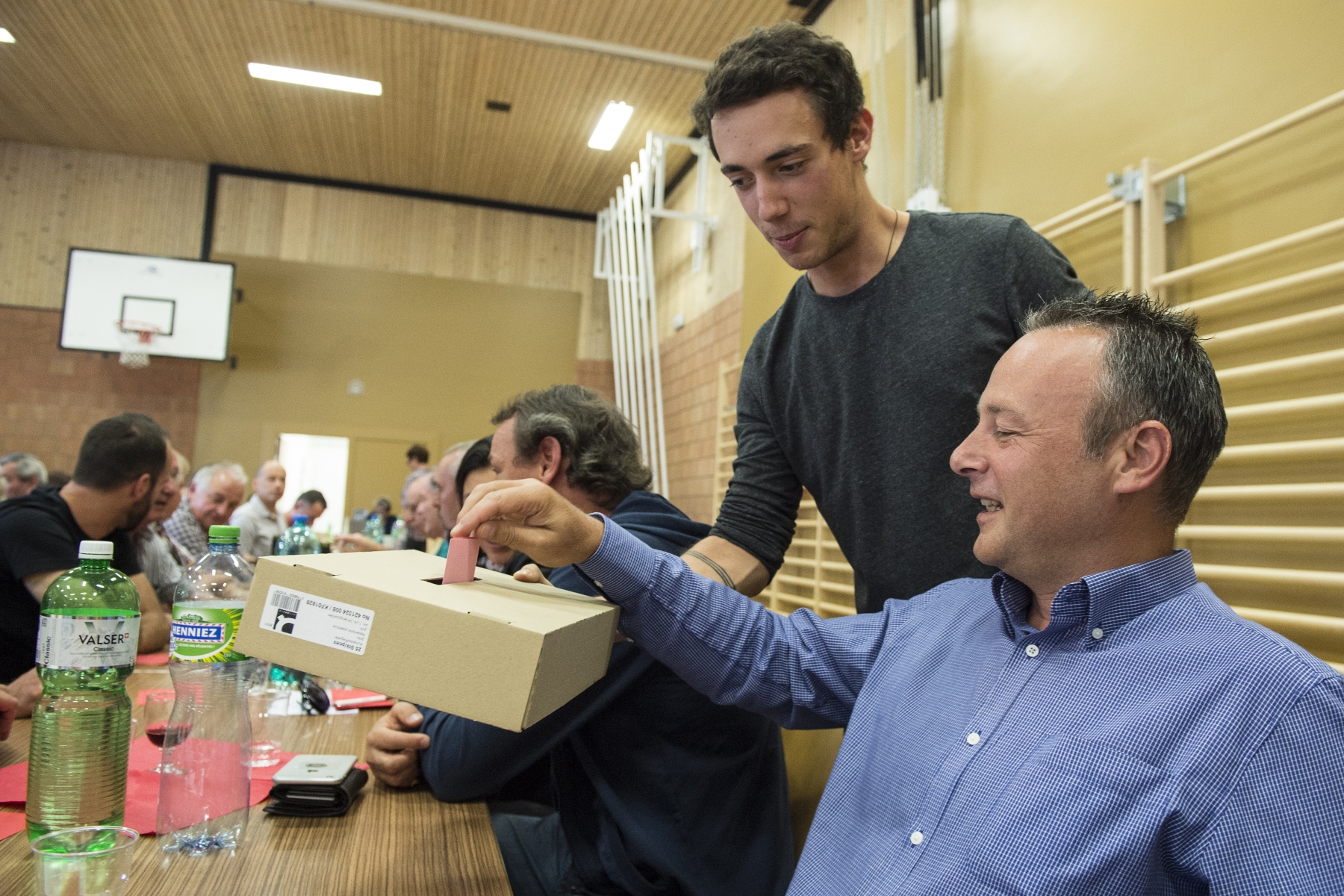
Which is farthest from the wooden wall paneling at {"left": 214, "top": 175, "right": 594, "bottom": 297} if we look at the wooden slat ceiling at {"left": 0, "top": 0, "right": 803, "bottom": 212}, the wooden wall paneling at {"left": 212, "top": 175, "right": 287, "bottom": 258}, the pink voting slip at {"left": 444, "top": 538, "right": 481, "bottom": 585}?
the pink voting slip at {"left": 444, "top": 538, "right": 481, "bottom": 585}

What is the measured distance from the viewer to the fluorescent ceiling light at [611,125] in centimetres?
656

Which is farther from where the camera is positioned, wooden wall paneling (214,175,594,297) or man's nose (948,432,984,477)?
wooden wall paneling (214,175,594,297)

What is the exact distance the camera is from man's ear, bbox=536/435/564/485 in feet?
5.81

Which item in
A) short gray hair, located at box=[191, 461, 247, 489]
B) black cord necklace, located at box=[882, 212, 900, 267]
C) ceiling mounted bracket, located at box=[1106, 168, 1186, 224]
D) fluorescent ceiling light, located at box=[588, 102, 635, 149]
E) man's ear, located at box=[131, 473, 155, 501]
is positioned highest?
fluorescent ceiling light, located at box=[588, 102, 635, 149]

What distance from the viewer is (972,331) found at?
1.40 m

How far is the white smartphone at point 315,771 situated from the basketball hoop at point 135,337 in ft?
23.5

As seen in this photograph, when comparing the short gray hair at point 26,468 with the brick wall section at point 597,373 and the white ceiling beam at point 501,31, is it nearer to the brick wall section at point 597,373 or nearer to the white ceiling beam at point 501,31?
the white ceiling beam at point 501,31

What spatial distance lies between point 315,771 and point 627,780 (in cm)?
44

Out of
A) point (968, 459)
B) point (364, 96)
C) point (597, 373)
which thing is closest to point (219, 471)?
point (364, 96)

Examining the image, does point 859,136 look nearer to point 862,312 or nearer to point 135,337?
point 862,312

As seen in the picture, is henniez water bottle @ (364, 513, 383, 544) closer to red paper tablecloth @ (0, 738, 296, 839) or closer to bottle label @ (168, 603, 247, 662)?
red paper tablecloth @ (0, 738, 296, 839)

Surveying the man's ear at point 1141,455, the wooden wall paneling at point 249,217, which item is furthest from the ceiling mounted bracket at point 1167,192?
the wooden wall paneling at point 249,217

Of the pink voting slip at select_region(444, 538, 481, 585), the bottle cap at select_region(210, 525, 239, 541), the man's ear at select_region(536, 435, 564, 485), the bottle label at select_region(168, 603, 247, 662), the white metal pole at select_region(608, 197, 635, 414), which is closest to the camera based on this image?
the pink voting slip at select_region(444, 538, 481, 585)

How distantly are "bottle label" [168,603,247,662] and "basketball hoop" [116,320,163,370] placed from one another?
286 inches
